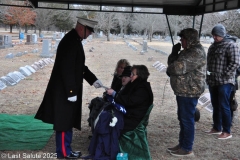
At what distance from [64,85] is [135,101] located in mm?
935

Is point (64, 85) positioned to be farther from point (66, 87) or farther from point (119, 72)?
point (119, 72)

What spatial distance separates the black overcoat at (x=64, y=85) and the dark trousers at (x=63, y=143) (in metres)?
0.12

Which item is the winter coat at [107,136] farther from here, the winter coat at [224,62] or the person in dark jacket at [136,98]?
the winter coat at [224,62]

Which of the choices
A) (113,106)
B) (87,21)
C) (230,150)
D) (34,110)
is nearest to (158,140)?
(230,150)

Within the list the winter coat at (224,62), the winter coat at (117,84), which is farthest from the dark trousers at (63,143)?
the winter coat at (224,62)

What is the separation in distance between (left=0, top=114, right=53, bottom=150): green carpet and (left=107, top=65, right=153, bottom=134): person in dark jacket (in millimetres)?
1442

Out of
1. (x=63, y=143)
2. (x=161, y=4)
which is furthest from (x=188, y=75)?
(x=161, y=4)

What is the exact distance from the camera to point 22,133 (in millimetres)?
5230

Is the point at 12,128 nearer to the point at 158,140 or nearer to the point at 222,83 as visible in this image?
the point at 158,140

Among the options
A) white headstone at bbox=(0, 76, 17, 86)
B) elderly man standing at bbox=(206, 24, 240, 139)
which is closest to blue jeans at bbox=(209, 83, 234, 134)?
elderly man standing at bbox=(206, 24, 240, 139)

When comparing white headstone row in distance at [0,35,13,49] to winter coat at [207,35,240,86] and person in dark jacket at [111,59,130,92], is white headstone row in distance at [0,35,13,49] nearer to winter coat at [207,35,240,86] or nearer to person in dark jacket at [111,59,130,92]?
person in dark jacket at [111,59,130,92]

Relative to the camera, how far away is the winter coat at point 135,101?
406 centimetres

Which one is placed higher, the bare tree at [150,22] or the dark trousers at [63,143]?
the bare tree at [150,22]

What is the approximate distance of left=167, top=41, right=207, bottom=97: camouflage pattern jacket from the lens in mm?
4176
